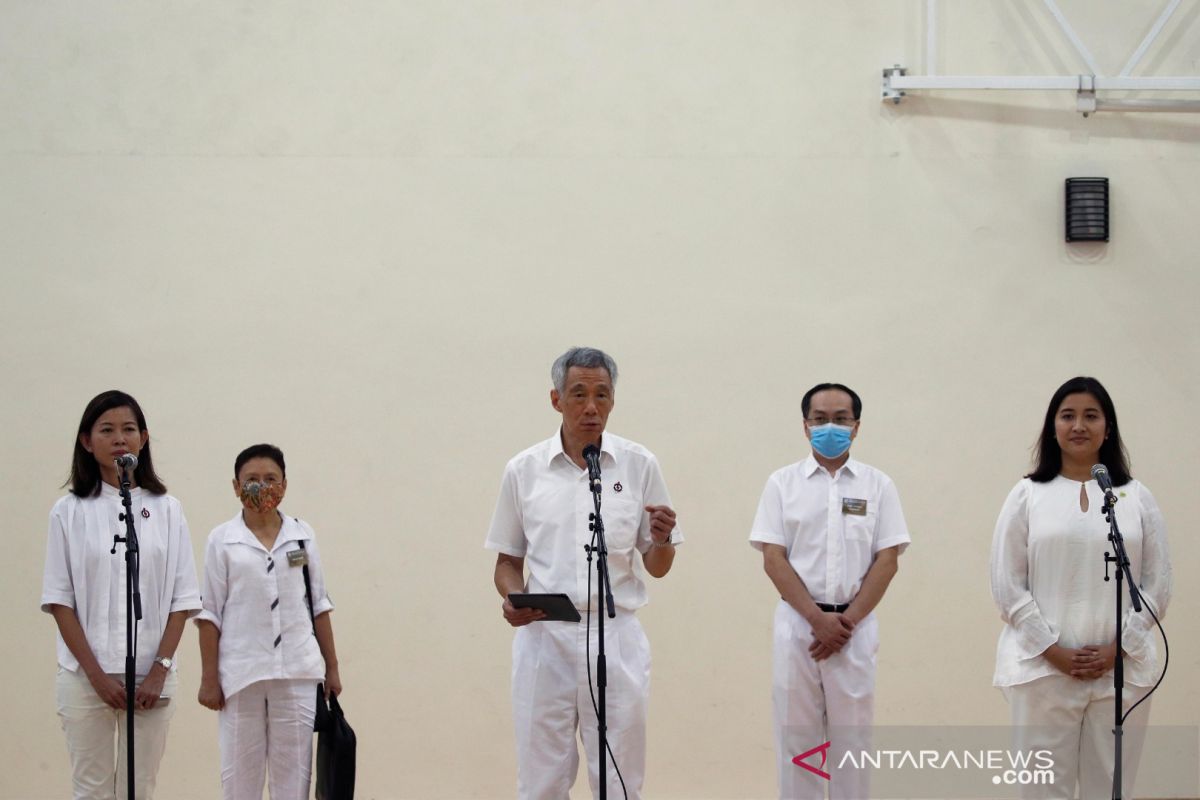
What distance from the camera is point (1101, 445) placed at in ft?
13.3

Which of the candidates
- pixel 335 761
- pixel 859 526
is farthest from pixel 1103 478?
pixel 335 761

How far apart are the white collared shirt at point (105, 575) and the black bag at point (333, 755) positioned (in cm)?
57

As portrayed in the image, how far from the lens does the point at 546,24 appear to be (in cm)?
574

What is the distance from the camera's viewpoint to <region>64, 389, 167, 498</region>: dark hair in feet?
13.1

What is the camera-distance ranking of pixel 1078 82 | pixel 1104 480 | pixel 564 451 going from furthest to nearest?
pixel 1078 82
pixel 564 451
pixel 1104 480

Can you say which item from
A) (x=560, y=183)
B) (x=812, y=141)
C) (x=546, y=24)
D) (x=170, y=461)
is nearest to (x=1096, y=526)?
(x=812, y=141)

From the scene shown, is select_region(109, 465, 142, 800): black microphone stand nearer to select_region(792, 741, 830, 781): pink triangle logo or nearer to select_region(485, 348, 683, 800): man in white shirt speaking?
select_region(485, 348, 683, 800): man in white shirt speaking

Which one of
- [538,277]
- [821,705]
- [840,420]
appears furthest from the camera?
[538,277]

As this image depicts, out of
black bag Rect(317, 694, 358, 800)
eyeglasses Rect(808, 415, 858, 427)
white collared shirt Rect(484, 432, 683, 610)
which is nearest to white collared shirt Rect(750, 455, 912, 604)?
eyeglasses Rect(808, 415, 858, 427)

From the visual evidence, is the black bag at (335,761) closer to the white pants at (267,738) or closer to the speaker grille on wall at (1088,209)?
the white pants at (267,738)

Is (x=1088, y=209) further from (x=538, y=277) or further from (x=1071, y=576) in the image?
(x=538, y=277)

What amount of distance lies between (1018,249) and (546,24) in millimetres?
2373

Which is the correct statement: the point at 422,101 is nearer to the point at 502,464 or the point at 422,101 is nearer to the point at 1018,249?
the point at 502,464

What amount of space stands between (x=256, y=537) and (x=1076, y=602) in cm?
264
